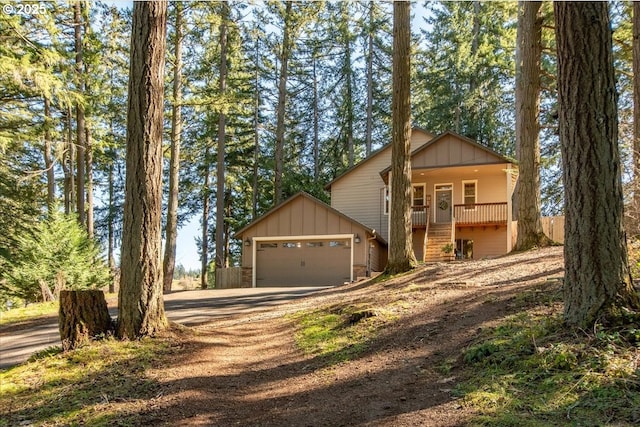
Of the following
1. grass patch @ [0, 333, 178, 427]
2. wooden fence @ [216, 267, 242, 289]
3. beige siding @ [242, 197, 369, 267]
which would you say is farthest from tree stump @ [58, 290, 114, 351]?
wooden fence @ [216, 267, 242, 289]

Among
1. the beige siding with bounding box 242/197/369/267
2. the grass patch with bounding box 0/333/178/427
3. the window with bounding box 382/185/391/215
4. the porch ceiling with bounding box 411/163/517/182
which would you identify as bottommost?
the grass patch with bounding box 0/333/178/427

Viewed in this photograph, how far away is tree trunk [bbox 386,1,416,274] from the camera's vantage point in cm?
1083

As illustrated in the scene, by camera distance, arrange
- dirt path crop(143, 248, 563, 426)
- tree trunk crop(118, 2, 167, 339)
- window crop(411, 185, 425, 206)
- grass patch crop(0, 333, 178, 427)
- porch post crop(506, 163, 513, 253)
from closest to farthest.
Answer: dirt path crop(143, 248, 563, 426) → grass patch crop(0, 333, 178, 427) → tree trunk crop(118, 2, 167, 339) → porch post crop(506, 163, 513, 253) → window crop(411, 185, 425, 206)

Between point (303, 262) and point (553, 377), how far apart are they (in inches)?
664

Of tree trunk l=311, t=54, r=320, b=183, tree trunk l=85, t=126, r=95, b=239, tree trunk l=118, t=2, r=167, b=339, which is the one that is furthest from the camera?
tree trunk l=311, t=54, r=320, b=183

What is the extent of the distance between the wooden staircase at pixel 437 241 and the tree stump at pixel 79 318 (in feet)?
47.9

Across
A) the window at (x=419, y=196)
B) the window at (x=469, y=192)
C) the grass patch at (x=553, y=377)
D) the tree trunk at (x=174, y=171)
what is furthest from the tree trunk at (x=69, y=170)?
the grass patch at (x=553, y=377)

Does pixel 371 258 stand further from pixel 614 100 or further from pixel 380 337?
pixel 614 100

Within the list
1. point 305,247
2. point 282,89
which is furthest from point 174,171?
point 282,89

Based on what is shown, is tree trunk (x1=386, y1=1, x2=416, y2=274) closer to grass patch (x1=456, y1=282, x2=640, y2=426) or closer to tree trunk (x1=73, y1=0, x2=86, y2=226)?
grass patch (x1=456, y1=282, x2=640, y2=426)

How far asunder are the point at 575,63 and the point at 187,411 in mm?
4688

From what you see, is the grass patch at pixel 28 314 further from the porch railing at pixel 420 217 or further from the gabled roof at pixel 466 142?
the porch railing at pixel 420 217

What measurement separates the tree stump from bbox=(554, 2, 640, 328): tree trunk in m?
5.42

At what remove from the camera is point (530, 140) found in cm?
1103
